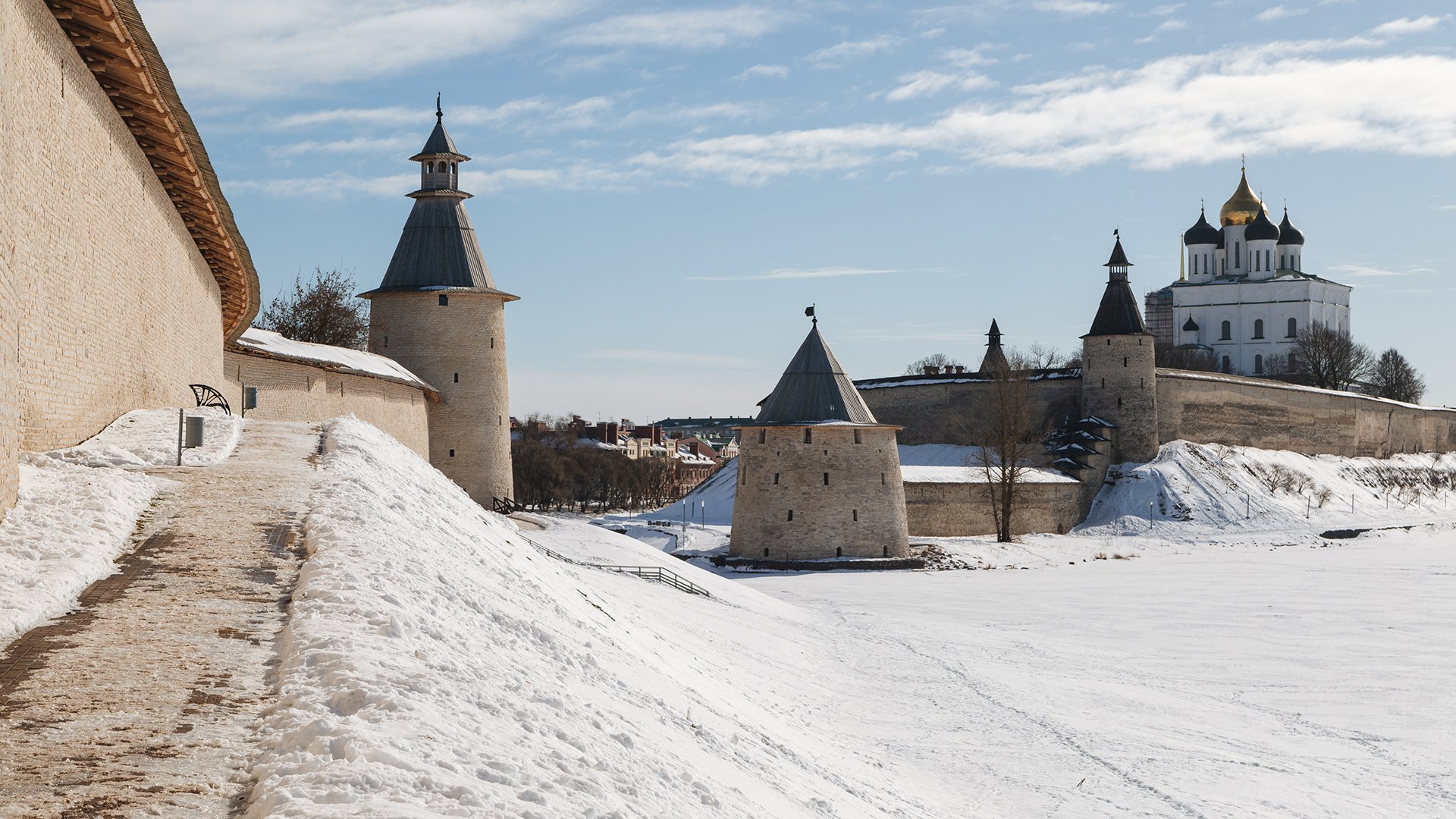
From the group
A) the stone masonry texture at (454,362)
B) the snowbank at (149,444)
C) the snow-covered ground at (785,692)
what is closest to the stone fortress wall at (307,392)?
the stone masonry texture at (454,362)

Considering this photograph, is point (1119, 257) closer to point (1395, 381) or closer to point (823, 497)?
point (823, 497)

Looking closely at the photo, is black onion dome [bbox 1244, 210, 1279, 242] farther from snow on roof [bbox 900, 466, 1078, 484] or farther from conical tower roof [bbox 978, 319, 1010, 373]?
snow on roof [bbox 900, 466, 1078, 484]

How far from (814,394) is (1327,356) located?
158 feet

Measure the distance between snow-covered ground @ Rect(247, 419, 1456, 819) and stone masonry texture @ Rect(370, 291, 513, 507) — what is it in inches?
198

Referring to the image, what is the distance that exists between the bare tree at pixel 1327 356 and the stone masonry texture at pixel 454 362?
51.8 m

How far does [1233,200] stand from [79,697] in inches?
3025

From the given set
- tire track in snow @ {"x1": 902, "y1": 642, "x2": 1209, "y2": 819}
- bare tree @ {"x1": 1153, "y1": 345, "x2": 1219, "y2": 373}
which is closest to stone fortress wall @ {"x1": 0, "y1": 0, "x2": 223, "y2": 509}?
tire track in snow @ {"x1": 902, "y1": 642, "x2": 1209, "y2": 819}

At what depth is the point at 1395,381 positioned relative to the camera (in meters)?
73.7

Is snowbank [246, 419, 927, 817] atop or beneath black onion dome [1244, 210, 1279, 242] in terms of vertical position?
beneath

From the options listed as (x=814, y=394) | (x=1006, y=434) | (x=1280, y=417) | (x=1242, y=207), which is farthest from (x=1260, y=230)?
(x=814, y=394)

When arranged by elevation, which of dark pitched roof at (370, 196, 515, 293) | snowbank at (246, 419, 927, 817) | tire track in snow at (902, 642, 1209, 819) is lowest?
tire track in snow at (902, 642, 1209, 819)

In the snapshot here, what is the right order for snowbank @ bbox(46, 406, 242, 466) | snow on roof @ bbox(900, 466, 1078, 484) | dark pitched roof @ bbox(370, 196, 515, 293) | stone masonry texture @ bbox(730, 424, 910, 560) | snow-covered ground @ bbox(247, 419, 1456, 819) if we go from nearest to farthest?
snow-covered ground @ bbox(247, 419, 1456, 819) < snowbank @ bbox(46, 406, 242, 466) < dark pitched roof @ bbox(370, 196, 515, 293) < stone masonry texture @ bbox(730, 424, 910, 560) < snow on roof @ bbox(900, 466, 1078, 484)

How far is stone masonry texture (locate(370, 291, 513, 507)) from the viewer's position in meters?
28.1

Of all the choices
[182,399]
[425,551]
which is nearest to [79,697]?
[425,551]
